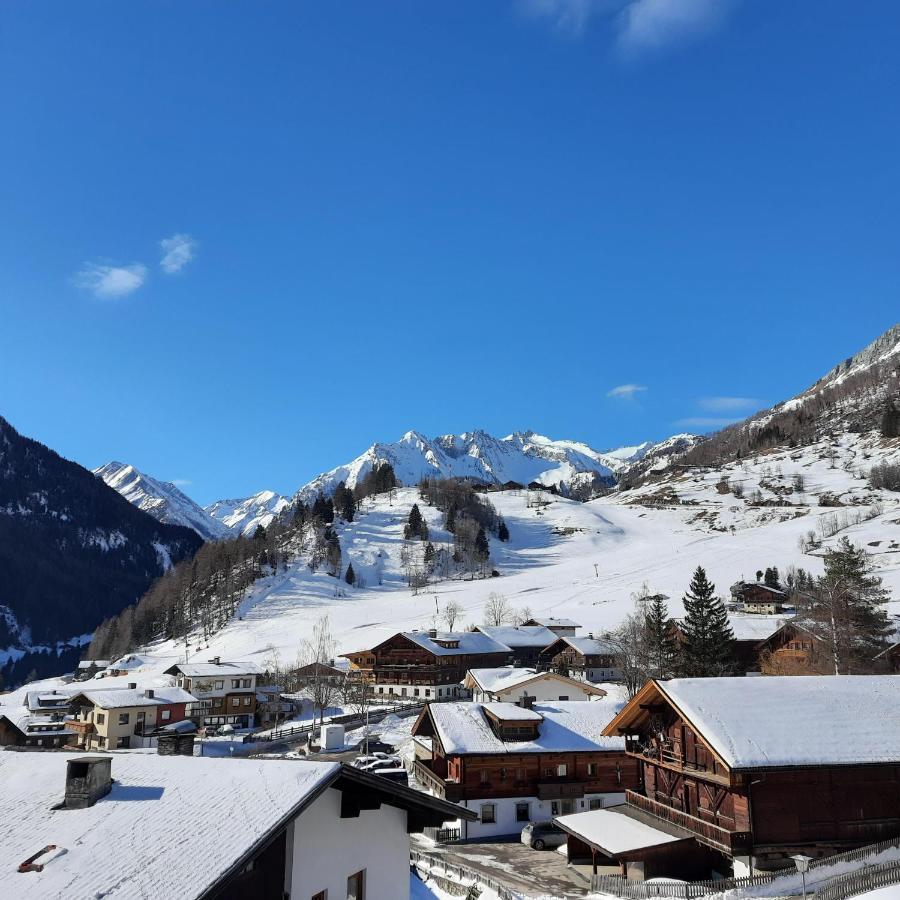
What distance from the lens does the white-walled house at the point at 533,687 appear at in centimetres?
6794

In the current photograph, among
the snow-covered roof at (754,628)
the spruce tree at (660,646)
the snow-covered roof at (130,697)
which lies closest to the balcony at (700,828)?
the spruce tree at (660,646)

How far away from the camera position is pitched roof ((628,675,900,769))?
28.5 m

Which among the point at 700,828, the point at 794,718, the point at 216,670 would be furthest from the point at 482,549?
the point at 794,718

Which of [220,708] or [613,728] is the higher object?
[613,728]

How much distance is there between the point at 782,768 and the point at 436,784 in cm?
2498

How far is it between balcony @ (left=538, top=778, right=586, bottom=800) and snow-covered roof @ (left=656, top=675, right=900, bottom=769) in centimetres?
1616

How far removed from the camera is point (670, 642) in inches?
2955

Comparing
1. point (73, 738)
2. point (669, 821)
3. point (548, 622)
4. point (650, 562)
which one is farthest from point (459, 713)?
point (650, 562)

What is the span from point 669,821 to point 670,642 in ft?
143

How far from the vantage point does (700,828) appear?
30875 mm

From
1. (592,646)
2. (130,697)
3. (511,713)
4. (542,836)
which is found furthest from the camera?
(592,646)

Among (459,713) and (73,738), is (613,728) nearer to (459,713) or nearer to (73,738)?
(459,713)

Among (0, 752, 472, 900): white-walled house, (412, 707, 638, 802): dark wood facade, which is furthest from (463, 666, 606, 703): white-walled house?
(0, 752, 472, 900): white-walled house

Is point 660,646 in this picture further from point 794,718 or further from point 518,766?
point 794,718
